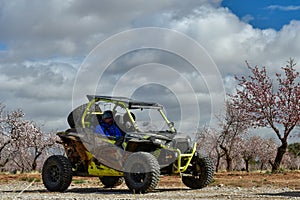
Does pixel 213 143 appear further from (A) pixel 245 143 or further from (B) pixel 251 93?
(B) pixel 251 93

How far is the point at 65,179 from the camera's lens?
16219mm

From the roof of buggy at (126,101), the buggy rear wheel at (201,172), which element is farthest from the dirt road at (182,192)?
the roof of buggy at (126,101)

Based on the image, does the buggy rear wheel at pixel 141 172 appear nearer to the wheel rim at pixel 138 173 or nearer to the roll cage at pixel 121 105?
the wheel rim at pixel 138 173

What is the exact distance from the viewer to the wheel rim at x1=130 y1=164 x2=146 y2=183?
15.0 metres

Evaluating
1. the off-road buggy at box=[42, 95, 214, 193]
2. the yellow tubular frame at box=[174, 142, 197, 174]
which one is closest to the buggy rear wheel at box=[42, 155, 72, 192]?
the off-road buggy at box=[42, 95, 214, 193]

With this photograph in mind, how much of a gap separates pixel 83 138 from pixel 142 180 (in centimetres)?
233

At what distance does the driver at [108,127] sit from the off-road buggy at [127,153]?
0.14 metres

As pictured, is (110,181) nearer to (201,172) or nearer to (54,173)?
(54,173)

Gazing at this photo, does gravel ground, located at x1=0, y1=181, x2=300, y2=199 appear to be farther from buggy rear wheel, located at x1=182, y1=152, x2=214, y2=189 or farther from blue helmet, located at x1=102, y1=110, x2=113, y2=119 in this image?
blue helmet, located at x1=102, y1=110, x2=113, y2=119

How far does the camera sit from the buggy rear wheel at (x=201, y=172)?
16.5 meters

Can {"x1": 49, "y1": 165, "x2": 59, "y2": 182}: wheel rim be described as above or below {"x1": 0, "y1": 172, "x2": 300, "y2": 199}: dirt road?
above

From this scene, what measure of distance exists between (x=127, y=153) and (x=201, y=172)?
253 cm

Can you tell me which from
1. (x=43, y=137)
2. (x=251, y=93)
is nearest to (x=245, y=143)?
(x=43, y=137)

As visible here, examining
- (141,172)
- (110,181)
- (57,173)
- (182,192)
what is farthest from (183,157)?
(57,173)
